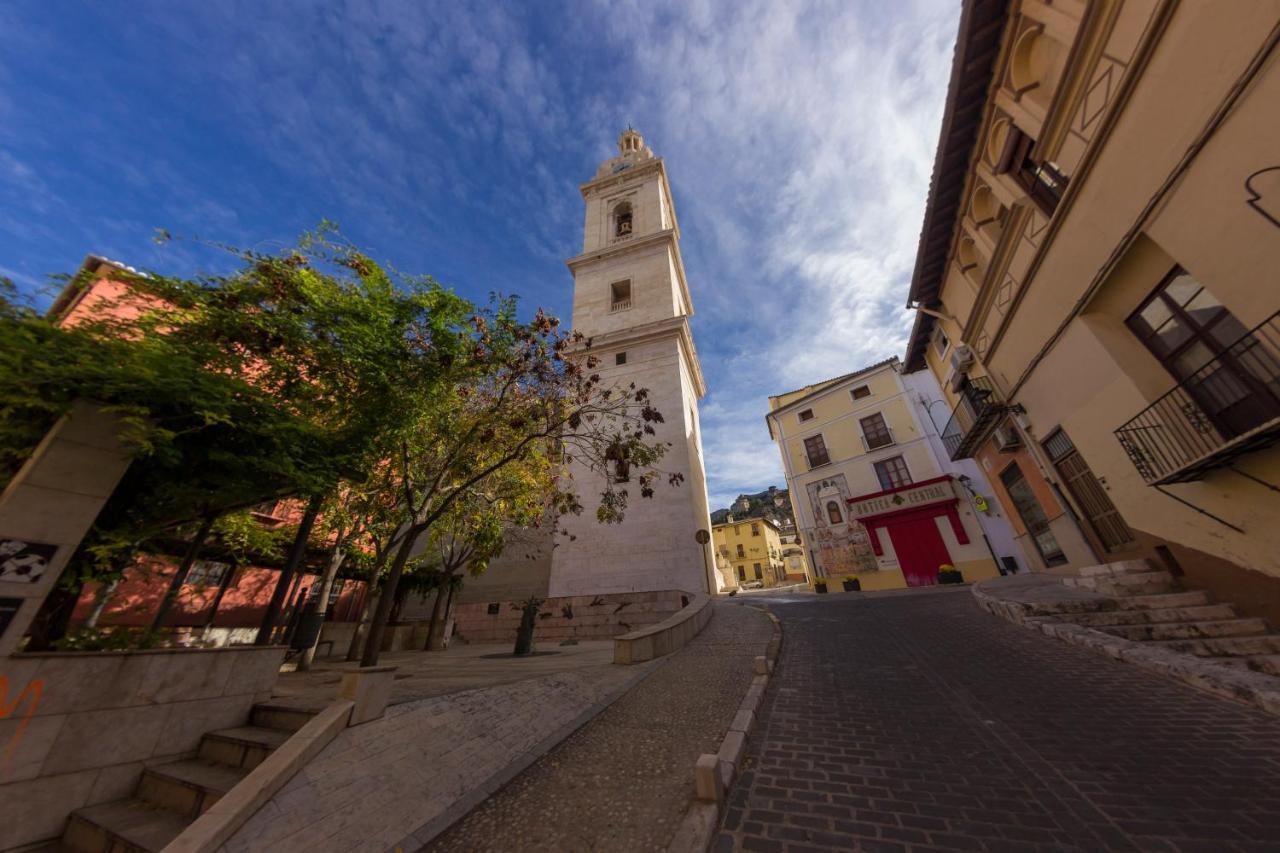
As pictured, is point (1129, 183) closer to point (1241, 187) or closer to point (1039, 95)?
point (1241, 187)

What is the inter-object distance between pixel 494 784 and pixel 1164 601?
35.9ft

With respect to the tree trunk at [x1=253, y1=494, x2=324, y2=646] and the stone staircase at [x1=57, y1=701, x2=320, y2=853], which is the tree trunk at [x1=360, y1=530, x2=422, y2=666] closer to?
the tree trunk at [x1=253, y1=494, x2=324, y2=646]

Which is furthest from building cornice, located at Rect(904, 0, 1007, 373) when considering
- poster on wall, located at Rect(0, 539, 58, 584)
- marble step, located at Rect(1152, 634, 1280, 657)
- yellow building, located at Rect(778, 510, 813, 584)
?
yellow building, located at Rect(778, 510, 813, 584)

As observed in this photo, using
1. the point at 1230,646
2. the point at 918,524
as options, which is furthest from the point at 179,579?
the point at 918,524

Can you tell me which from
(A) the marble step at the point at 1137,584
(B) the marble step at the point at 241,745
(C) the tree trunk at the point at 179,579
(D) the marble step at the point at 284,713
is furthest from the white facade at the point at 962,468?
(C) the tree trunk at the point at 179,579

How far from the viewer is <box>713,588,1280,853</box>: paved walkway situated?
2.91 m

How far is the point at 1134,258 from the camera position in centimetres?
712

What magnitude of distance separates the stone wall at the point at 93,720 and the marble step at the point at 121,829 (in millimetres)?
182

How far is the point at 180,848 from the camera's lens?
2805 millimetres

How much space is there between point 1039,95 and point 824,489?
67.0ft

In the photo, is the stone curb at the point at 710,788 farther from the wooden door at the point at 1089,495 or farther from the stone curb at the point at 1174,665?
the wooden door at the point at 1089,495

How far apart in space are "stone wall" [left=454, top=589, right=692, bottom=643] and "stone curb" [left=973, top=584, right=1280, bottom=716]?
8.78 metres

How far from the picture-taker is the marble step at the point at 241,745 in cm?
421

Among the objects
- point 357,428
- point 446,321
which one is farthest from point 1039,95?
point 357,428
